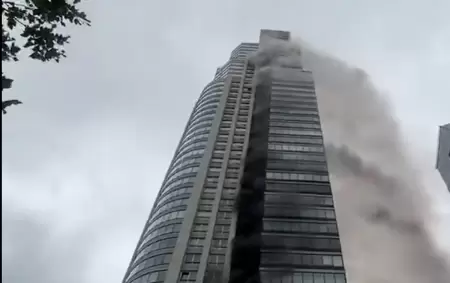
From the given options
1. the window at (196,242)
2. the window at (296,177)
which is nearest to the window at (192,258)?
the window at (196,242)

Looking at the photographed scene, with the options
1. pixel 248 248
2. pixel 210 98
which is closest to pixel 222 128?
pixel 210 98

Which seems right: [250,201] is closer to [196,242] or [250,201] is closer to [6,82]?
[196,242]

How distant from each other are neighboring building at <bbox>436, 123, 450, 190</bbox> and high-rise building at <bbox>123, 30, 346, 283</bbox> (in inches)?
616

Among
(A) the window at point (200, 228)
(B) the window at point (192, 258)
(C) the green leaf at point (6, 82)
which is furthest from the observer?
(A) the window at point (200, 228)

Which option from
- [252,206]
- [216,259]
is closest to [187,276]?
[216,259]

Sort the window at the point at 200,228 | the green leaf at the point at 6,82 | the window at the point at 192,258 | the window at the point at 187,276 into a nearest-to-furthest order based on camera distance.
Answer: the green leaf at the point at 6,82, the window at the point at 187,276, the window at the point at 192,258, the window at the point at 200,228

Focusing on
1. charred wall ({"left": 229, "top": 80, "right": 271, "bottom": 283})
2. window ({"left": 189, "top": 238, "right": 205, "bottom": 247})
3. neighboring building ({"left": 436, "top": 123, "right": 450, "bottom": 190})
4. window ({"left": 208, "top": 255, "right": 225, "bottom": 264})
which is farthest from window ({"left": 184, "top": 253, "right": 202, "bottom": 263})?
neighboring building ({"left": 436, "top": 123, "right": 450, "bottom": 190})

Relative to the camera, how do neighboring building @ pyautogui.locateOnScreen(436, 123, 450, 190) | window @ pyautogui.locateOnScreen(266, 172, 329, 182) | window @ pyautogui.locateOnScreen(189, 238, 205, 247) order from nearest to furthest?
window @ pyautogui.locateOnScreen(266, 172, 329, 182) → window @ pyautogui.locateOnScreen(189, 238, 205, 247) → neighboring building @ pyautogui.locateOnScreen(436, 123, 450, 190)

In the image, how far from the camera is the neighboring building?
5475 cm

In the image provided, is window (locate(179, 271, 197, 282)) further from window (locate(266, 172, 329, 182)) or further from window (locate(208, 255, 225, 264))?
window (locate(266, 172, 329, 182))

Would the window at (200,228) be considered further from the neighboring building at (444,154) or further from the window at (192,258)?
the neighboring building at (444,154)

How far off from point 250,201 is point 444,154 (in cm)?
2624

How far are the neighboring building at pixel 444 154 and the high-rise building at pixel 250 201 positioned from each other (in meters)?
15.6

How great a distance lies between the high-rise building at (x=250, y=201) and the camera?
38.1 meters
